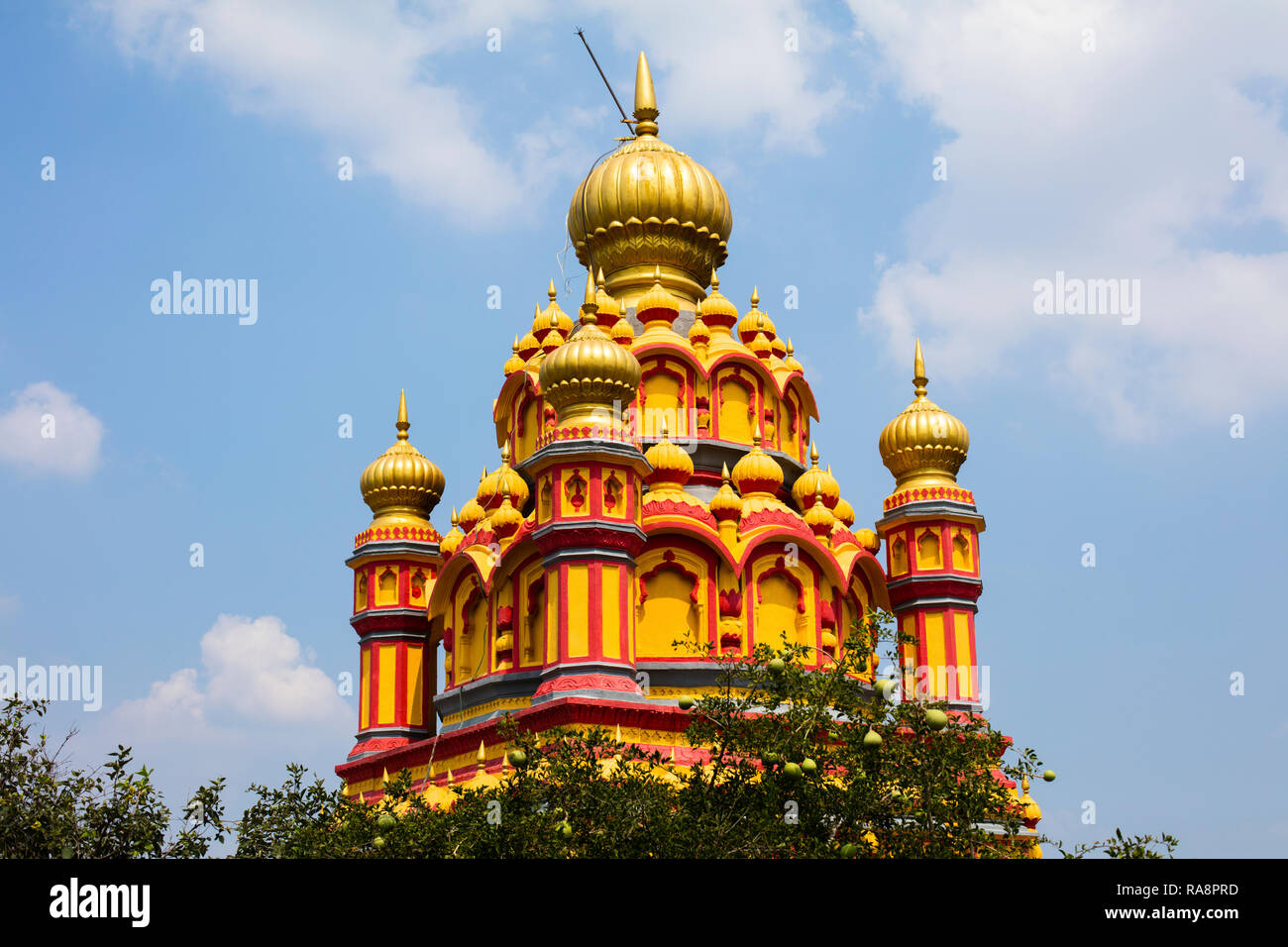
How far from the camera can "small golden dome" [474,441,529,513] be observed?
29344 millimetres

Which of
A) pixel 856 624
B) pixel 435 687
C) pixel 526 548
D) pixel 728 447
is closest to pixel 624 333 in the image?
pixel 728 447

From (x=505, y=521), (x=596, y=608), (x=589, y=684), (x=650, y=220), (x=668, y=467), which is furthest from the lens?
(x=650, y=220)

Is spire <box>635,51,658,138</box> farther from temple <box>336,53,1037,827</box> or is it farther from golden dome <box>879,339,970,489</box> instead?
golden dome <box>879,339,970,489</box>

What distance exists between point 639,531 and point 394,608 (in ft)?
24.4

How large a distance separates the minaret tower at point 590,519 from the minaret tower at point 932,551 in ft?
20.7

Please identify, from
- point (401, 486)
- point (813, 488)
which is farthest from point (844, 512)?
point (401, 486)

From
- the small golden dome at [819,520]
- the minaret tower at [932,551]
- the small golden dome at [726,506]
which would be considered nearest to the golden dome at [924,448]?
the minaret tower at [932,551]

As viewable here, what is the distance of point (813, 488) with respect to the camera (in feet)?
96.5

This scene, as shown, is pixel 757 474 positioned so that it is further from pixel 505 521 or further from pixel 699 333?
pixel 505 521

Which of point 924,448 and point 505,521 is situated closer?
point 505,521

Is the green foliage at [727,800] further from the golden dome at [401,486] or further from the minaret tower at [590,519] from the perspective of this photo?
the golden dome at [401,486]

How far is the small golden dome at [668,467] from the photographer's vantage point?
27.8m

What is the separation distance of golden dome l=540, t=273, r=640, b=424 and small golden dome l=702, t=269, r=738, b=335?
496 centimetres
